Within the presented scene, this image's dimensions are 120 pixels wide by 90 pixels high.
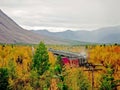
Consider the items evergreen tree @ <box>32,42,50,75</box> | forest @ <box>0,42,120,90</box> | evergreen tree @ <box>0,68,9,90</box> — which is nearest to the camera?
forest @ <box>0,42,120,90</box>

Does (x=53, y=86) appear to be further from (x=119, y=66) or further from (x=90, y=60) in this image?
(x=90, y=60)

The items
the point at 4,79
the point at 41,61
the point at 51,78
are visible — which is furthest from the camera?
the point at 41,61

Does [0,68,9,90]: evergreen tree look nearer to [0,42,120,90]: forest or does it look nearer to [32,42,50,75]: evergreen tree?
[0,42,120,90]: forest

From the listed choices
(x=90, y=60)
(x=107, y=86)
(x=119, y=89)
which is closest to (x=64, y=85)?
(x=107, y=86)

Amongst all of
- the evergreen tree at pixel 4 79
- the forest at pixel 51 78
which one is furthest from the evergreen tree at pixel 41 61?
the evergreen tree at pixel 4 79

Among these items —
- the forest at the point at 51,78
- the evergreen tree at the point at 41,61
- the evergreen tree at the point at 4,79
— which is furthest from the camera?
the evergreen tree at the point at 41,61

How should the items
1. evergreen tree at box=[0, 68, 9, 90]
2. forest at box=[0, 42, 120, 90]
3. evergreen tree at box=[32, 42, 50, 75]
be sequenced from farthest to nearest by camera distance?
evergreen tree at box=[32, 42, 50, 75], evergreen tree at box=[0, 68, 9, 90], forest at box=[0, 42, 120, 90]

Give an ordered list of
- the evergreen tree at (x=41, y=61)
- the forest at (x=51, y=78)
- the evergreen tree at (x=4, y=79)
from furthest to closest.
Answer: the evergreen tree at (x=41, y=61)
the evergreen tree at (x=4, y=79)
the forest at (x=51, y=78)

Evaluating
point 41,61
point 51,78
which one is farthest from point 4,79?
point 41,61

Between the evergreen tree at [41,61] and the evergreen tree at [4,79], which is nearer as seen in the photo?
the evergreen tree at [4,79]

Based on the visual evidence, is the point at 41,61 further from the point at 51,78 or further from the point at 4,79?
the point at 4,79

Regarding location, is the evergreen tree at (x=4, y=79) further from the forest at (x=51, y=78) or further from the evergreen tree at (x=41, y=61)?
the evergreen tree at (x=41, y=61)

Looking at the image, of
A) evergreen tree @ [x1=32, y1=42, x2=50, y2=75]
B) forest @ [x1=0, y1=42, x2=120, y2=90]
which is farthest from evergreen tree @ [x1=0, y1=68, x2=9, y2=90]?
evergreen tree @ [x1=32, y1=42, x2=50, y2=75]

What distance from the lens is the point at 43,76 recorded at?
3873 inches
